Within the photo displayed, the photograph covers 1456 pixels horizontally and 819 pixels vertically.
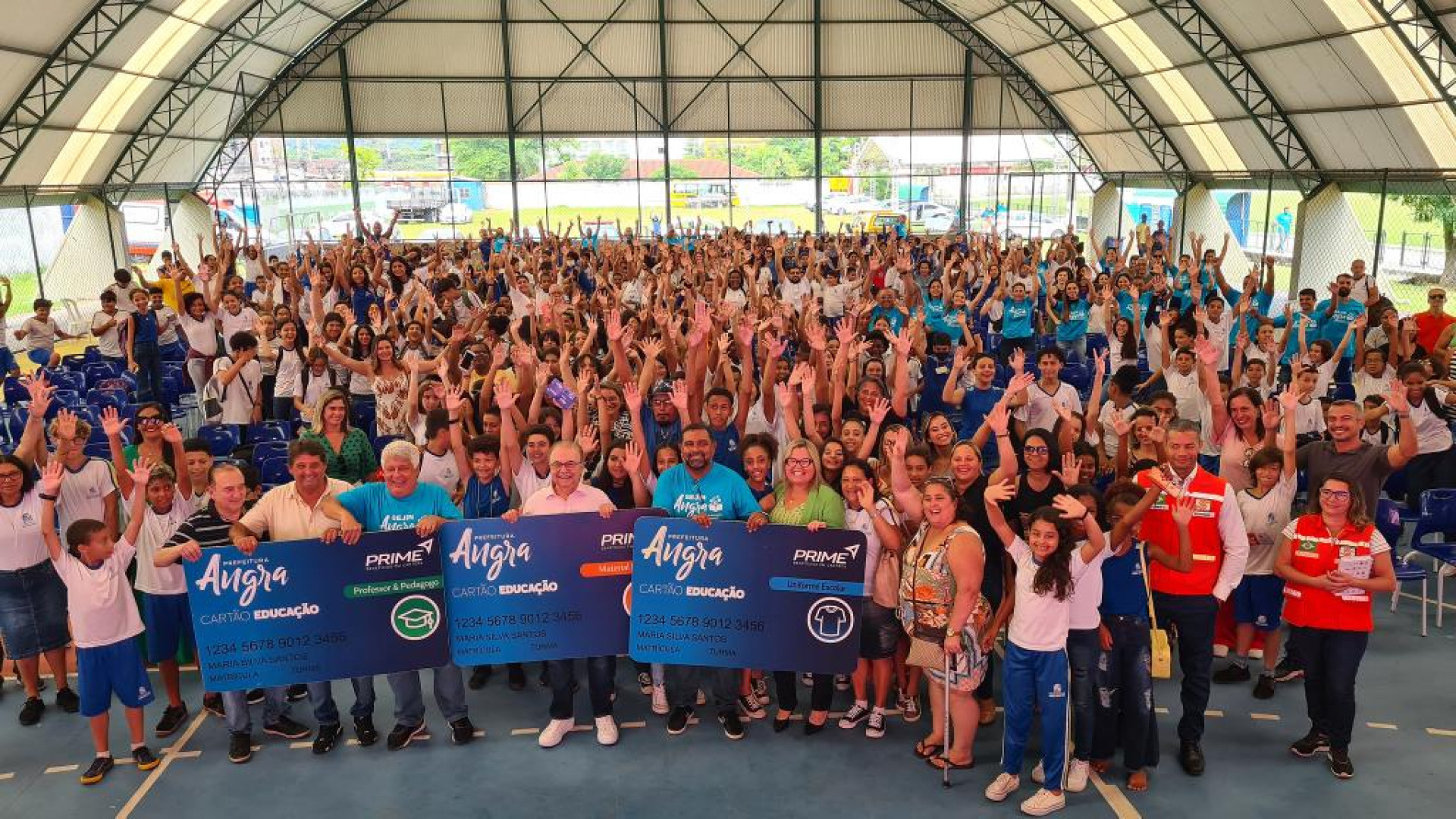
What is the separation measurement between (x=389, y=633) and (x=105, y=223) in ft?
80.5

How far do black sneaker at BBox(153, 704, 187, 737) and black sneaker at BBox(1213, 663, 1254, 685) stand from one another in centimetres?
697

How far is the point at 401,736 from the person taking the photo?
6398 mm

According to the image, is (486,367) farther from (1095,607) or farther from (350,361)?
(1095,607)

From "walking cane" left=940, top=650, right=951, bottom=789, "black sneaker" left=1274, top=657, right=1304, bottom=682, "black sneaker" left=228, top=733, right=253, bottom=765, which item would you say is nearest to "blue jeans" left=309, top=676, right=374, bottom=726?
"black sneaker" left=228, top=733, right=253, bottom=765

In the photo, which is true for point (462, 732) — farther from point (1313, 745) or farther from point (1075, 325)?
point (1075, 325)

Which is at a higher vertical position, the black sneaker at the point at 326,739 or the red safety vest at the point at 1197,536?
the red safety vest at the point at 1197,536

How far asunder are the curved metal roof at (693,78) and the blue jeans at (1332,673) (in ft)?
59.1

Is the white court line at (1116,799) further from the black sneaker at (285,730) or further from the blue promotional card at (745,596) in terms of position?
the black sneaker at (285,730)

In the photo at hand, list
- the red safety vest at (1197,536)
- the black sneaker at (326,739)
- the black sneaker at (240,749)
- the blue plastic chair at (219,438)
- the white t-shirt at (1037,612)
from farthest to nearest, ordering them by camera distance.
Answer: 1. the blue plastic chair at (219,438)
2. the black sneaker at (326,739)
3. the black sneaker at (240,749)
4. the red safety vest at (1197,536)
5. the white t-shirt at (1037,612)

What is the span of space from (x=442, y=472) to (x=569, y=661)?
5.62 feet

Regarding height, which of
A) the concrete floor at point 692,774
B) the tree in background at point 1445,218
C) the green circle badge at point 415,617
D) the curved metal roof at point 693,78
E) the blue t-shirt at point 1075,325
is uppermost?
the curved metal roof at point 693,78

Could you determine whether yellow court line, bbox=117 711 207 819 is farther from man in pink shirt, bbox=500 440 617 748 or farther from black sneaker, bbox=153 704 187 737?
man in pink shirt, bbox=500 440 617 748

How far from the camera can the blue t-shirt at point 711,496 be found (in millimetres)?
6230

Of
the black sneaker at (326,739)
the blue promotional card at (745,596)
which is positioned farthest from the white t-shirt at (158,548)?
the blue promotional card at (745,596)
